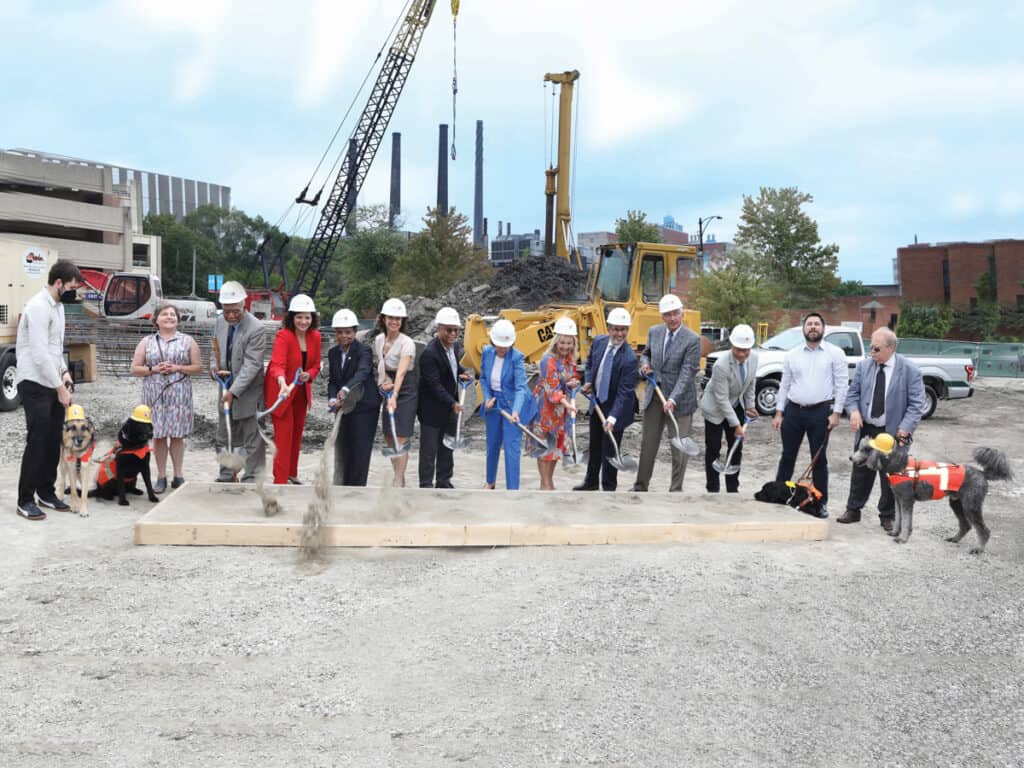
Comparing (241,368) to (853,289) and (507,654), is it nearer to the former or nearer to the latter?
(507,654)

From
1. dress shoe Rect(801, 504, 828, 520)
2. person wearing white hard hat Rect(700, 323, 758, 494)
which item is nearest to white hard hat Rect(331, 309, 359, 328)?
Result: person wearing white hard hat Rect(700, 323, 758, 494)

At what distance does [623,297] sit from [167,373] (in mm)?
9194

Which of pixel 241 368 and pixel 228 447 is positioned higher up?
pixel 241 368

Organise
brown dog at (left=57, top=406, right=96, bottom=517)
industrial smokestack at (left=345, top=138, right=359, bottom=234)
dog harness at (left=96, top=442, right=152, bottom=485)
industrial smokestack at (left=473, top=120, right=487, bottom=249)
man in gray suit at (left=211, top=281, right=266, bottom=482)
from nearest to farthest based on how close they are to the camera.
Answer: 1. brown dog at (left=57, top=406, right=96, bottom=517)
2. dog harness at (left=96, top=442, right=152, bottom=485)
3. man in gray suit at (left=211, top=281, right=266, bottom=482)
4. industrial smokestack at (left=345, top=138, right=359, bottom=234)
5. industrial smokestack at (left=473, top=120, right=487, bottom=249)

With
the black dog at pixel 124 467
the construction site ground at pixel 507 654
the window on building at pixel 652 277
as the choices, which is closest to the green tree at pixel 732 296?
the window on building at pixel 652 277

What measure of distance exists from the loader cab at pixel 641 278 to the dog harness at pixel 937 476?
26.1ft

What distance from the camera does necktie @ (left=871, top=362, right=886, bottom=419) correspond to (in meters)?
7.34

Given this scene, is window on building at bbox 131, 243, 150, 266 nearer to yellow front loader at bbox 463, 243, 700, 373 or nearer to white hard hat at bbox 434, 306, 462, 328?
yellow front loader at bbox 463, 243, 700, 373

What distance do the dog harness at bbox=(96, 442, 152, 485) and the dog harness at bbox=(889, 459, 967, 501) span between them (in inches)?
247

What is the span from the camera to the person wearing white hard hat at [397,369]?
25.6 feet

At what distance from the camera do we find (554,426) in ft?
26.8

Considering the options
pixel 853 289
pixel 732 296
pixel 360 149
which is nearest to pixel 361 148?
pixel 360 149

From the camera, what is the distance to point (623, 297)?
50.2 feet

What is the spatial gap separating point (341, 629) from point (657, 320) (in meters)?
11.1
